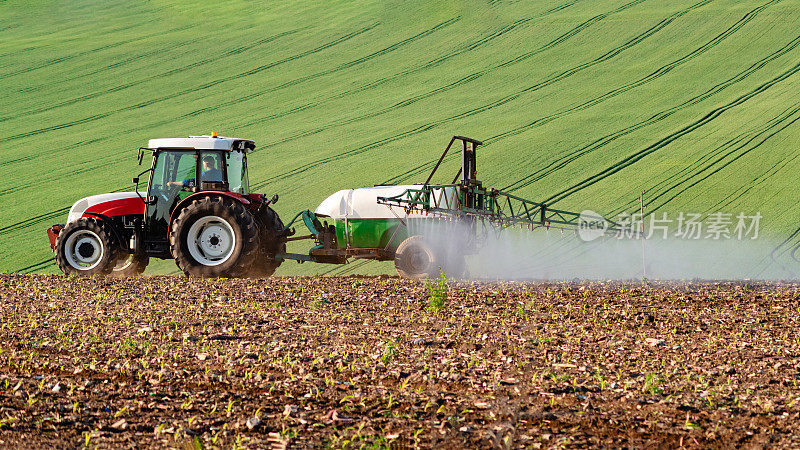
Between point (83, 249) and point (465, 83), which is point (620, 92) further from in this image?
point (83, 249)

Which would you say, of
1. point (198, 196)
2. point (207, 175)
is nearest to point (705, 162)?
point (207, 175)

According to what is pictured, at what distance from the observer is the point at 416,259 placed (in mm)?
15070

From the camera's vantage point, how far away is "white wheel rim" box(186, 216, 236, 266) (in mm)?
14703

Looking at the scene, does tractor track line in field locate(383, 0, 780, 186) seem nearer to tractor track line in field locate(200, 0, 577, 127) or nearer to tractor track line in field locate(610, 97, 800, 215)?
A: tractor track line in field locate(610, 97, 800, 215)

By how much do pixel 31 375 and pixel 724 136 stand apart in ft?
78.3

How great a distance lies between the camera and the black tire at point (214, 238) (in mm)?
14453

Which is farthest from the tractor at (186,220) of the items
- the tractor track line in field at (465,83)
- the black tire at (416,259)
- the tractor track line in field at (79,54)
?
the tractor track line in field at (79,54)

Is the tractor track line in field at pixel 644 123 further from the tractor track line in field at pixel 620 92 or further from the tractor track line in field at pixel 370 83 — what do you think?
the tractor track line in field at pixel 370 83

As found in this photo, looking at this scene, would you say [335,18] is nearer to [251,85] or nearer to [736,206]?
[251,85]

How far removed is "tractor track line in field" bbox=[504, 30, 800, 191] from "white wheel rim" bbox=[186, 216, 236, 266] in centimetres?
1142

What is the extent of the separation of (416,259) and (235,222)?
3.33 metres

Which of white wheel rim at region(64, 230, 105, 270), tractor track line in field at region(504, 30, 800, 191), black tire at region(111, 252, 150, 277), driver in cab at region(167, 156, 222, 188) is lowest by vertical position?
black tire at region(111, 252, 150, 277)

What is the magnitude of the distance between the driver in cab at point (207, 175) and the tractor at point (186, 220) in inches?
0.7

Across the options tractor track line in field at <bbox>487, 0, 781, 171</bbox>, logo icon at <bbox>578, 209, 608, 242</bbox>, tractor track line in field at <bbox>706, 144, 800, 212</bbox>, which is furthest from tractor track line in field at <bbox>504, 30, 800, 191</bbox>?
logo icon at <bbox>578, 209, 608, 242</bbox>
